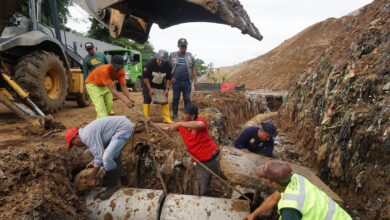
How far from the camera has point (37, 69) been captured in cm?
683

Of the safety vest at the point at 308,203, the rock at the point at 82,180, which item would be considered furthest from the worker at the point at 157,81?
the safety vest at the point at 308,203

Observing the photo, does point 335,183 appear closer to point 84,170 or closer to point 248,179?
point 248,179

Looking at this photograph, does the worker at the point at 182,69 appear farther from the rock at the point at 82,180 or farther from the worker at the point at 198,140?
the rock at the point at 82,180

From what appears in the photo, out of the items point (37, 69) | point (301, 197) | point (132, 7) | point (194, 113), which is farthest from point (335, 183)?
point (37, 69)

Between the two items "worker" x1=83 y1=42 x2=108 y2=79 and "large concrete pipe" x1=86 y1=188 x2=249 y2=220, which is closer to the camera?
"large concrete pipe" x1=86 y1=188 x2=249 y2=220

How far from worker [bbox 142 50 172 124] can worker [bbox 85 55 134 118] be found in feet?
2.50

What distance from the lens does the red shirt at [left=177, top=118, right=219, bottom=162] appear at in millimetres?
4727

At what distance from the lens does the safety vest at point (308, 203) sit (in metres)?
2.98

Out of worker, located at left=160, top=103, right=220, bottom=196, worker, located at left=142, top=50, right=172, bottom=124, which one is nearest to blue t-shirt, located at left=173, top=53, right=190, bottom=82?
worker, located at left=142, top=50, right=172, bottom=124

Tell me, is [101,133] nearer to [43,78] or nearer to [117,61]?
[117,61]

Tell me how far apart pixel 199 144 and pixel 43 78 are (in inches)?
149

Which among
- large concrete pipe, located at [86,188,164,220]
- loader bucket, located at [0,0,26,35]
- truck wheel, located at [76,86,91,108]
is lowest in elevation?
large concrete pipe, located at [86,188,164,220]

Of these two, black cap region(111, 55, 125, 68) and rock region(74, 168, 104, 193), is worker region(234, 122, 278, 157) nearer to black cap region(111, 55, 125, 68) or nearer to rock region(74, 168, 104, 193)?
black cap region(111, 55, 125, 68)

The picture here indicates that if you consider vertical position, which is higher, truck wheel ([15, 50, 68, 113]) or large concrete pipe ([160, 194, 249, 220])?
truck wheel ([15, 50, 68, 113])
